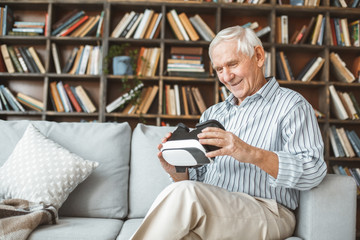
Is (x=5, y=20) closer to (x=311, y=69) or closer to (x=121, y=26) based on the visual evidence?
(x=121, y=26)

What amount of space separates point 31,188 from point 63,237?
34cm

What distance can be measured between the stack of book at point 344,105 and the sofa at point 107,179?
204cm

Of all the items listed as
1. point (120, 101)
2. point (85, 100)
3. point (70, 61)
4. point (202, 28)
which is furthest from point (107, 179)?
point (202, 28)

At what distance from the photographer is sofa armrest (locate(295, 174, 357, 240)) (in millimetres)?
1179

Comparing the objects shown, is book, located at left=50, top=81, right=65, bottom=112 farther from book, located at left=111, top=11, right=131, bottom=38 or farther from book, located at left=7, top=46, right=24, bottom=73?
book, located at left=111, top=11, right=131, bottom=38

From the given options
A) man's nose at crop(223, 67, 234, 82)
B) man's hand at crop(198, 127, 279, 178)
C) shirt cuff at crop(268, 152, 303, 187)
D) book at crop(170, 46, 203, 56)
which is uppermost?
book at crop(170, 46, 203, 56)

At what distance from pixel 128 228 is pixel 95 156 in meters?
0.43

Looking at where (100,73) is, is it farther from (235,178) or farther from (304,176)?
(304,176)

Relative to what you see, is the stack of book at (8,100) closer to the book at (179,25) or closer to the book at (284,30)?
the book at (179,25)

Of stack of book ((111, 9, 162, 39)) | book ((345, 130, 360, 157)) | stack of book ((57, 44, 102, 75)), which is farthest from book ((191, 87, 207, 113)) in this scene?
book ((345, 130, 360, 157))

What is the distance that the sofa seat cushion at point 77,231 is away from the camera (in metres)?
1.30

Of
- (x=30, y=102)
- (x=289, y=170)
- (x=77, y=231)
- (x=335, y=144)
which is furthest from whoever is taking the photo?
(x=30, y=102)

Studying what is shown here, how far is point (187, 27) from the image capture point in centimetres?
322

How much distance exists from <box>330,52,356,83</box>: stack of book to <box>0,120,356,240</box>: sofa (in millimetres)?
2175
